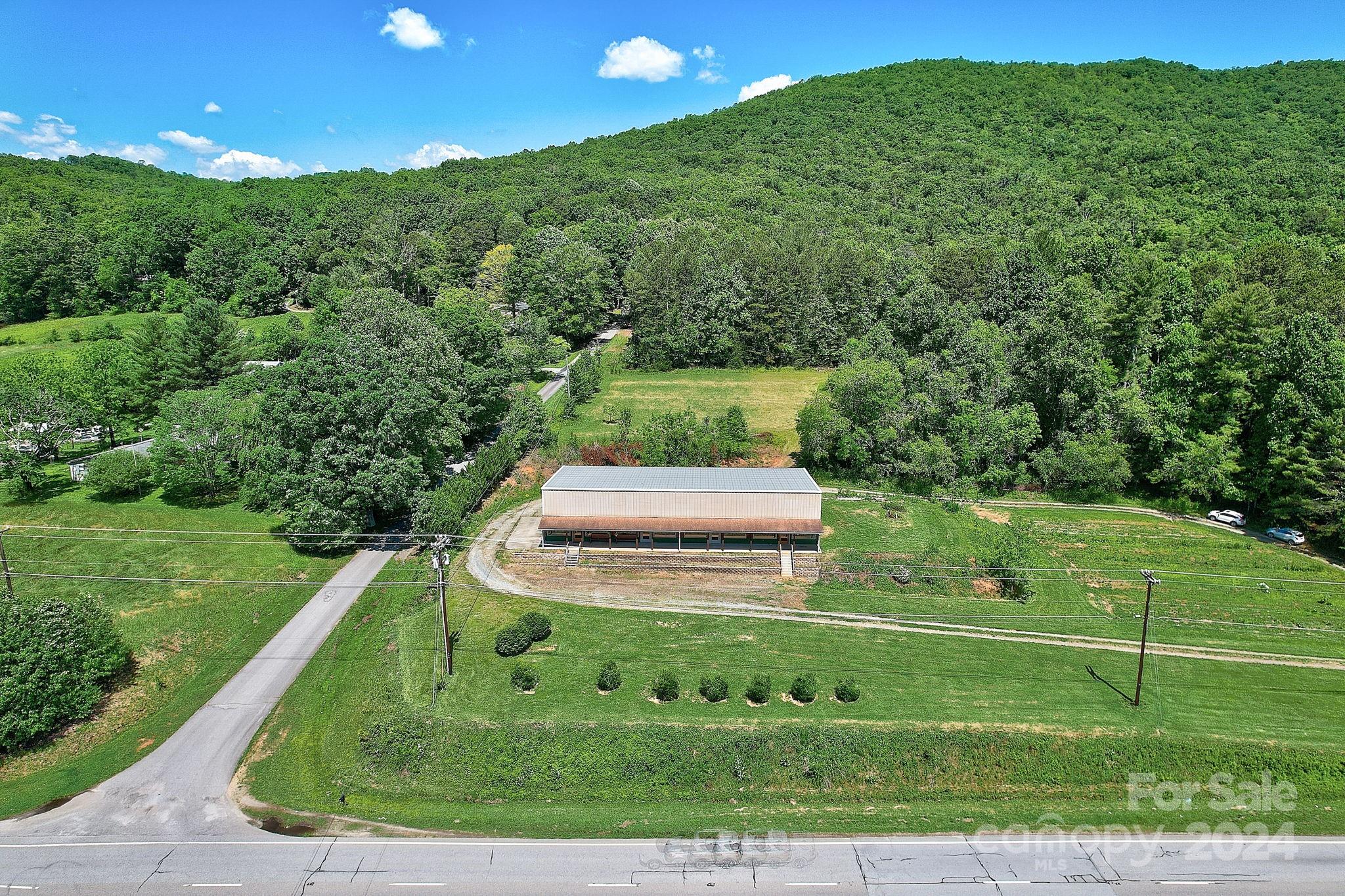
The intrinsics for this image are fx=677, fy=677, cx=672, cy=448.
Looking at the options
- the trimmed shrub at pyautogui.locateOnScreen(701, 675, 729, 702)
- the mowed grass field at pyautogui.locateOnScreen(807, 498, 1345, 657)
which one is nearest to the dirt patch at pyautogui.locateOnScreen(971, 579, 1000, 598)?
the mowed grass field at pyautogui.locateOnScreen(807, 498, 1345, 657)

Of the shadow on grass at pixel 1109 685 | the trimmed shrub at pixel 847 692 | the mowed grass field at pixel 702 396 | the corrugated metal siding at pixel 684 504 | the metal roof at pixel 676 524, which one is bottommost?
the shadow on grass at pixel 1109 685

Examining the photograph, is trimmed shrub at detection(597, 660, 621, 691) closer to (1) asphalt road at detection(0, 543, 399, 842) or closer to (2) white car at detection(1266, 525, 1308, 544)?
(1) asphalt road at detection(0, 543, 399, 842)

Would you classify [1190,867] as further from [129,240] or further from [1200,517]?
[129,240]

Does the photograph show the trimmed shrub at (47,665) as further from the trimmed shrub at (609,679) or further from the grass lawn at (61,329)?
the grass lawn at (61,329)

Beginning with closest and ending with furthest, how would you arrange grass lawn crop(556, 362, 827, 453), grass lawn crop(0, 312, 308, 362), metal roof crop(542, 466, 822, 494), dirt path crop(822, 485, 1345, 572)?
metal roof crop(542, 466, 822, 494)
dirt path crop(822, 485, 1345, 572)
grass lawn crop(556, 362, 827, 453)
grass lawn crop(0, 312, 308, 362)

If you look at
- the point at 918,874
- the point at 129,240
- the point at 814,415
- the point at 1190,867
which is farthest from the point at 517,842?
the point at 129,240

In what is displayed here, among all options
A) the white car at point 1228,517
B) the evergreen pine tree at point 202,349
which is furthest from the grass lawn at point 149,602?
the white car at point 1228,517
